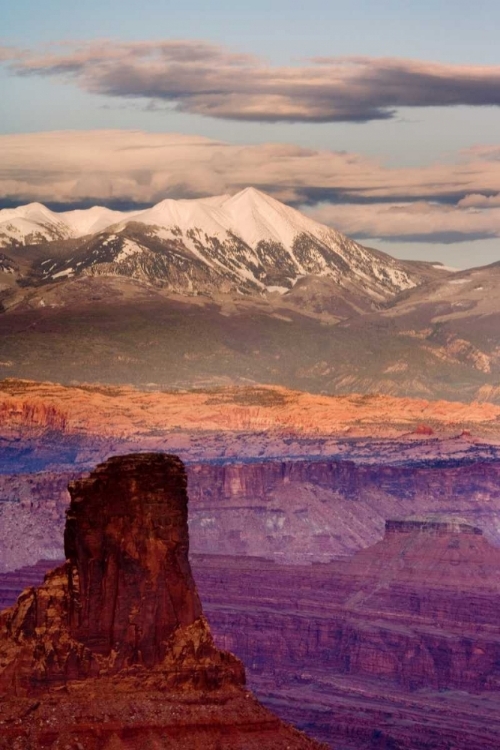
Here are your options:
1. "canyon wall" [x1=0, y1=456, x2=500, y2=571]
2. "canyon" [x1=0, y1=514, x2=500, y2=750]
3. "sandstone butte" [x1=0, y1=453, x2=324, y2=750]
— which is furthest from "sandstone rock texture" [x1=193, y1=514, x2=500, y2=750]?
"sandstone butte" [x1=0, y1=453, x2=324, y2=750]

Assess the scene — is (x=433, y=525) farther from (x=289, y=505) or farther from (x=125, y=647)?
(x=125, y=647)

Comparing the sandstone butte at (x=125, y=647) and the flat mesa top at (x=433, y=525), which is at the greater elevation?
the sandstone butte at (x=125, y=647)

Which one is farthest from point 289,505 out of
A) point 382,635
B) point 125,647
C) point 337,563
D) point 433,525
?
point 125,647

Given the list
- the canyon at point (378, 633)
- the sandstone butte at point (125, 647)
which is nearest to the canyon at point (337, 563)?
the canyon at point (378, 633)

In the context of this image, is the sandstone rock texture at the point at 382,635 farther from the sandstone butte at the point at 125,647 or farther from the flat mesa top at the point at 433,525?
the sandstone butte at the point at 125,647

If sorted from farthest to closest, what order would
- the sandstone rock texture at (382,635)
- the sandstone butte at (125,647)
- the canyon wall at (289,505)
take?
the canyon wall at (289,505) → the sandstone rock texture at (382,635) → the sandstone butte at (125,647)

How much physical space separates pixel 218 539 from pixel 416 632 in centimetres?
2755

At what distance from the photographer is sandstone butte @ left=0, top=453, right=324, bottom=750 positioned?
214ft

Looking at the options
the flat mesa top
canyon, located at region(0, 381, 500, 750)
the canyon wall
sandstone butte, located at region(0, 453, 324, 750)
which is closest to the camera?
sandstone butte, located at region(0, 453, 324, 750)

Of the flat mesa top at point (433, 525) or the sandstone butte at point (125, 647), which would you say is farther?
the flat mesa top at point (433, 525)

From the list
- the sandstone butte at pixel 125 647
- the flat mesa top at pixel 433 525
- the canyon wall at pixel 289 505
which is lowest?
the canyon wall at pixel 289 505

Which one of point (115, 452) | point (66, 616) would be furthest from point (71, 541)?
point (115, 452)

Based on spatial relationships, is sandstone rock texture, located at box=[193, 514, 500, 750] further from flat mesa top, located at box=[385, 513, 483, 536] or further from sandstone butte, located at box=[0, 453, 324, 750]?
sandstone butte, located at box=[0, 453, 324, 750]

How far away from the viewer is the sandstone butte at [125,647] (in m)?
65.2
